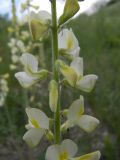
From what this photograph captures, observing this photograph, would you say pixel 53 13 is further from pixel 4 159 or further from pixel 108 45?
pixel 108 45

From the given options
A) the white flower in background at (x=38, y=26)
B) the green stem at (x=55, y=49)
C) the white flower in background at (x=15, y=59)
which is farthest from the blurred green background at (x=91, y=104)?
the white flower in background at (x=38, y=26)

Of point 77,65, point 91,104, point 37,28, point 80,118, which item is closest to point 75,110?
point 80,118

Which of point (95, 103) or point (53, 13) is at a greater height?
point (53, 13)

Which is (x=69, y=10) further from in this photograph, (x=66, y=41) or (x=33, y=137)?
(x=33, y=137)

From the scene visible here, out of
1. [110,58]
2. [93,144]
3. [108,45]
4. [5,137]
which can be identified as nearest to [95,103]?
[93,144]

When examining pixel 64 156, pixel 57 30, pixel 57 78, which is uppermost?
pixel 57 30

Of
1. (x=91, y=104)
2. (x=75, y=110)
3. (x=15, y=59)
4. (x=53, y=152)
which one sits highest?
(x=75, y=110)

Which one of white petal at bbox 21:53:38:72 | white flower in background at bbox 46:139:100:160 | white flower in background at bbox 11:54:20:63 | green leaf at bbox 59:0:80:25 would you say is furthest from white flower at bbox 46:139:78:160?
white flower in background at bbox 11:54:20:63
